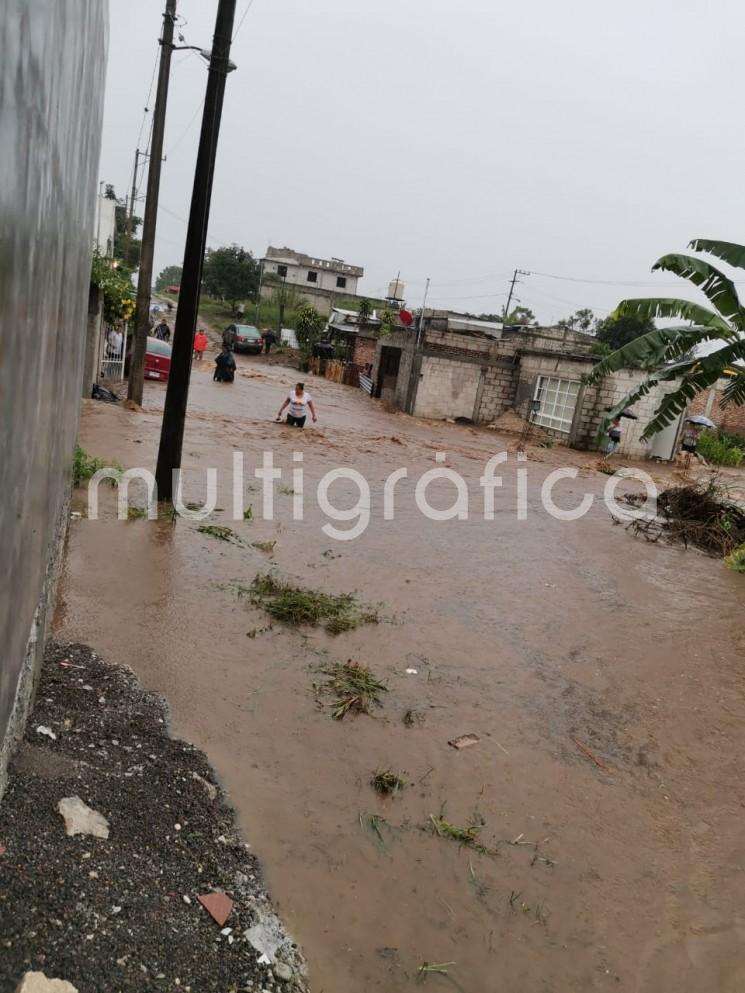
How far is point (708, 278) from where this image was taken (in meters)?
10.5

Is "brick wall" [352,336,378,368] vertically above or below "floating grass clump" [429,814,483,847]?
above

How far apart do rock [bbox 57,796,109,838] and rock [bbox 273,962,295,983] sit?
0.96 meters

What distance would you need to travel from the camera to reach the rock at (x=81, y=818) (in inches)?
130

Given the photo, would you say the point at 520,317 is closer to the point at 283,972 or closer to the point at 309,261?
the point at 309,261

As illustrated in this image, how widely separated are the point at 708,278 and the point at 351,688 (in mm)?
8272

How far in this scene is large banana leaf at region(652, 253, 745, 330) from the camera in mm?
10398

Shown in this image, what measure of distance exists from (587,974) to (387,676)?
9.33 feet

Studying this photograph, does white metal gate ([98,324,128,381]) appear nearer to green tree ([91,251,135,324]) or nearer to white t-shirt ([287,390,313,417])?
green tree ([91,251,135,324])

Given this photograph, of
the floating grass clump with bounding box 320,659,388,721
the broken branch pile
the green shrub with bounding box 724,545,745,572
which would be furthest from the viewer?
the broken branch pile

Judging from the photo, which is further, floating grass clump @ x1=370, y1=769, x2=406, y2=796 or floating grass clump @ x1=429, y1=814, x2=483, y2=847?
floating grass clump @ x1=370, y1=769, x2=406, y2=796

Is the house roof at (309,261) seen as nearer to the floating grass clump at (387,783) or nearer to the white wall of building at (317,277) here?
the white wall of building at (317,277)

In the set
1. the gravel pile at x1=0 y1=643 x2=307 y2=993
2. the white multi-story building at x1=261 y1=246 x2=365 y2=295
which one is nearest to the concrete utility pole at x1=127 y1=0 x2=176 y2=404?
the gravel pile at x1=0 y1=643 x2=307 y2=993

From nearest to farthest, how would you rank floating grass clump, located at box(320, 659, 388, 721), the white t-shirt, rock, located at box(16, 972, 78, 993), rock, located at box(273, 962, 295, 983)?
rock, located at box(16, 972, 78, 993) → rock, located at box(273, 962, 295, 983) → floating grass clump, located at box(320, 659, 388, 721) → the white t-shirt

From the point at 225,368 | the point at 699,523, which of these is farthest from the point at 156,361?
the point at 699,523
